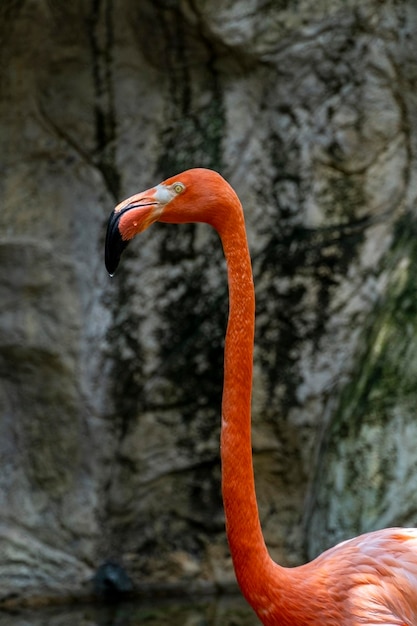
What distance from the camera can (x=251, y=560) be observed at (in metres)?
2.62

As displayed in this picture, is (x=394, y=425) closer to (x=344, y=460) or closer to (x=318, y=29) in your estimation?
(x=344, y=460)

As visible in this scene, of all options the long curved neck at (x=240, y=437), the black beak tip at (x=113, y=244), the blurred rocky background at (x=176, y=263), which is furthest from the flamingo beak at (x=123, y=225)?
the blurred rocky background at (x=176, y=263)

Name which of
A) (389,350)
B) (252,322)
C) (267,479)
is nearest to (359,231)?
(389,350)

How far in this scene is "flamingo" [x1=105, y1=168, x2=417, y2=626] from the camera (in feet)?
8.63

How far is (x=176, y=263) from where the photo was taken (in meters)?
4.71

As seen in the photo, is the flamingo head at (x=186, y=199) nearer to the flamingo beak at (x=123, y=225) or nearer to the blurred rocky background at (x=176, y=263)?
the flamingo beak at (x=123, y=225)

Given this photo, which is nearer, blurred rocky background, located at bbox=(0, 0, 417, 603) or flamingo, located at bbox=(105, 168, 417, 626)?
flamingo, located at bbox=(105, 168, 417, 626)

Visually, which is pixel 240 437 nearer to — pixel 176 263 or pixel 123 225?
pixel 123 225

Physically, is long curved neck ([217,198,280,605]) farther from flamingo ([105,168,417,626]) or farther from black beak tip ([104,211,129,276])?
black beak tip ([104,211,129,276])

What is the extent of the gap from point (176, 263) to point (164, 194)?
2.03m

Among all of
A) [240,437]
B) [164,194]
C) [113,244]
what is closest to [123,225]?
[113,244]

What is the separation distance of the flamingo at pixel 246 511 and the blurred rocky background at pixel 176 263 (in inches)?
66.5

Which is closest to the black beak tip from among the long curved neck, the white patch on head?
the white patch on head

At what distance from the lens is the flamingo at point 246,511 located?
2.63 metres
